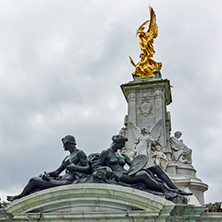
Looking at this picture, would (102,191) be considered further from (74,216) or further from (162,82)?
(162,82)

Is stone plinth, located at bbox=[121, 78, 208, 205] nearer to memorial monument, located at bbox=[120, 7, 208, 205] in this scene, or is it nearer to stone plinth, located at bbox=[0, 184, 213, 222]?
memorial monument, located at bbox=[120, 7, 208, 205]

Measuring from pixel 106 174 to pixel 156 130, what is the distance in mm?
14223

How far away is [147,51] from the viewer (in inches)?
1009

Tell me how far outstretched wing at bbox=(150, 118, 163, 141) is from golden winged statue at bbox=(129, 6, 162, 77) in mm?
4032

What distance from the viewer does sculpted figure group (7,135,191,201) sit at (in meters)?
7.89

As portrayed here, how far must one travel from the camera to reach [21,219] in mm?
7793

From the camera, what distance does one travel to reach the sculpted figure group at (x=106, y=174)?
7.89m

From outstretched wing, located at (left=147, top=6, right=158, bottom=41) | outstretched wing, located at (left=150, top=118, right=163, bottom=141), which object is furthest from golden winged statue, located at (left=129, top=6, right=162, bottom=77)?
outstretched wing, located at (left=150, top=118, right=163, bottom=141)

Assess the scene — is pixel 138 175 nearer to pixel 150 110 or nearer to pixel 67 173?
pixel 67 173

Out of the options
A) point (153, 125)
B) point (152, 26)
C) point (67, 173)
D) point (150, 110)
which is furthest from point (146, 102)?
point (67, 173)

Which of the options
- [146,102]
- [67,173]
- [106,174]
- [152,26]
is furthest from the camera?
[152,26]

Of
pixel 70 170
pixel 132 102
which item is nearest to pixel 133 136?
pixel 132 102

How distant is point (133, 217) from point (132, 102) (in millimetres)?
16374

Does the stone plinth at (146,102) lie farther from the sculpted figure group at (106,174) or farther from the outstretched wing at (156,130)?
the sculpted figure group at (106,174)
